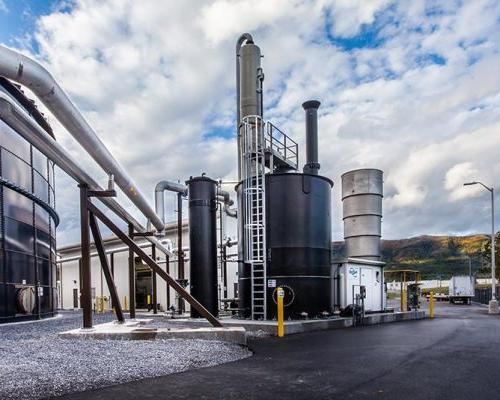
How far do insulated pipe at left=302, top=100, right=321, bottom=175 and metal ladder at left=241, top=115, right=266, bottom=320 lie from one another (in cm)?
523

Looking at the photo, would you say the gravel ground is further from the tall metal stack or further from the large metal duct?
the large metal duct

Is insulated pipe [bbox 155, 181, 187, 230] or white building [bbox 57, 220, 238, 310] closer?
insulated pipe [bbox 155, 181, 187, 230]

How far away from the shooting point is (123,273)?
4062cm

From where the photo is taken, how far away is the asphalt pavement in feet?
Answer: 21.6

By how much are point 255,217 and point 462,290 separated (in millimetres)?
36387

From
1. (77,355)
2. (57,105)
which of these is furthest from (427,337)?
(57,105)

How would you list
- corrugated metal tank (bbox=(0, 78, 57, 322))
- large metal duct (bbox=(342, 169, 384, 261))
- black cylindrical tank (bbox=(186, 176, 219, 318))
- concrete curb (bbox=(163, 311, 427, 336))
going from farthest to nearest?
large metal duct (bbox=(342, 169, 384, 261)) < corrugated metal tank (bbox=(0, 78, 57, 322)) < black cylindrical tank (bbox=(186, 176, 219, 318)) < concrete curb (bbox=(163, 311, 427, 336))

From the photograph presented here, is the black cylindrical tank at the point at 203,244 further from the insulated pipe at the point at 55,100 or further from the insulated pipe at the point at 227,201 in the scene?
the insulated pipe at the point at 227,201

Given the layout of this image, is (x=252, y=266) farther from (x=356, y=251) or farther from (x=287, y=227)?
(x=356, y=251)

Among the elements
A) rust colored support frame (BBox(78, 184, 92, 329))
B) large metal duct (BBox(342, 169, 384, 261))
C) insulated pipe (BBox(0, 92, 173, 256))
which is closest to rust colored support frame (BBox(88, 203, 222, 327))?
rust colored support frame (BBox(78, 184, 92, 329))

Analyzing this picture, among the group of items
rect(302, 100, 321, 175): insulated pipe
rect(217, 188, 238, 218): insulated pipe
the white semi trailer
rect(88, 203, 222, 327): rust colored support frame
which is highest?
rect(302, 100, 321, 175): insulated pipe

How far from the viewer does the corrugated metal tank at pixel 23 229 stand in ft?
64.3

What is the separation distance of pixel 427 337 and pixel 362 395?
8.04 m

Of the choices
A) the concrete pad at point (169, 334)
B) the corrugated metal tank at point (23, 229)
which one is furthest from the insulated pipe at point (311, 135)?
the corrugated metal tank at point (23, 229)
